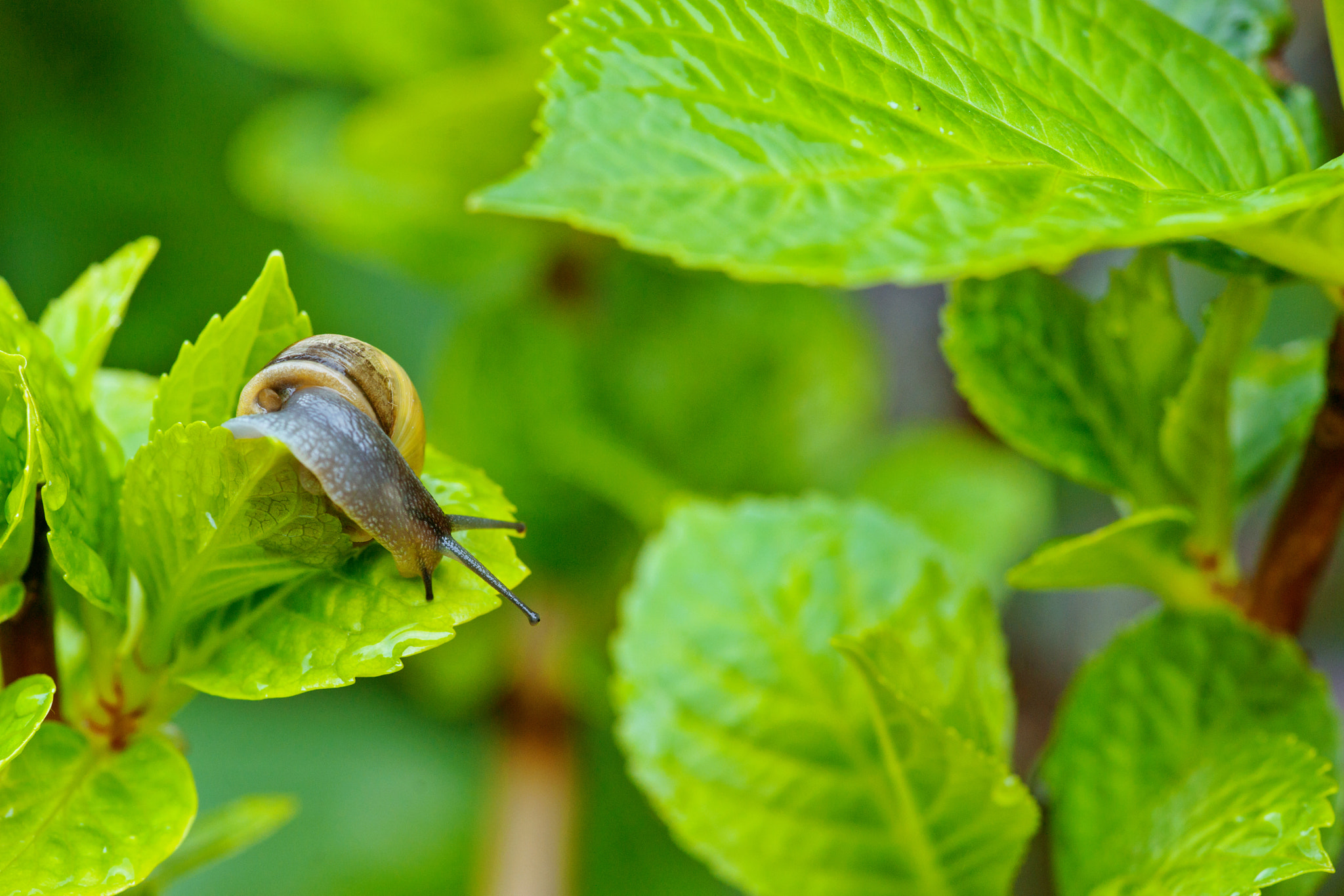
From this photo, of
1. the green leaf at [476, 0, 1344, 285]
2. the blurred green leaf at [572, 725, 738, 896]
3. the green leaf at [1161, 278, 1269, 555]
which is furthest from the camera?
the blurred green leaf at [572, 725, 738, 896]

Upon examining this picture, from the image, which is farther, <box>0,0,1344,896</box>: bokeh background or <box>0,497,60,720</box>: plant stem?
<box>0,0,1344,896</box>: bokeh background

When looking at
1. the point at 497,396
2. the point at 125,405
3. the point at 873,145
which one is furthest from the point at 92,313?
the point at 497,396

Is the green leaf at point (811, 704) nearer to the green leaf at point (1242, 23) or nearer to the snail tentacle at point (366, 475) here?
the snail tentacle at point (366, 475)

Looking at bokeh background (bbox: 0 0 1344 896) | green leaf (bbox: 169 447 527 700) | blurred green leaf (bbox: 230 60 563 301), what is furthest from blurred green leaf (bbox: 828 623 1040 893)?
blurred green leaf (bbox: 230 60 563 301)

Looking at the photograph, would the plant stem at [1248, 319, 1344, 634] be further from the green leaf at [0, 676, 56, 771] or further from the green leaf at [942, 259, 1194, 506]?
the green leaf at [0, 676, 56, 771]

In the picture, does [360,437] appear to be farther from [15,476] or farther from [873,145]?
[873,145]

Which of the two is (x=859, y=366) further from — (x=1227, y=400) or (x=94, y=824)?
(x=94, y=824)

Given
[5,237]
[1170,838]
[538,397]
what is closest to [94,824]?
[1170,838]
